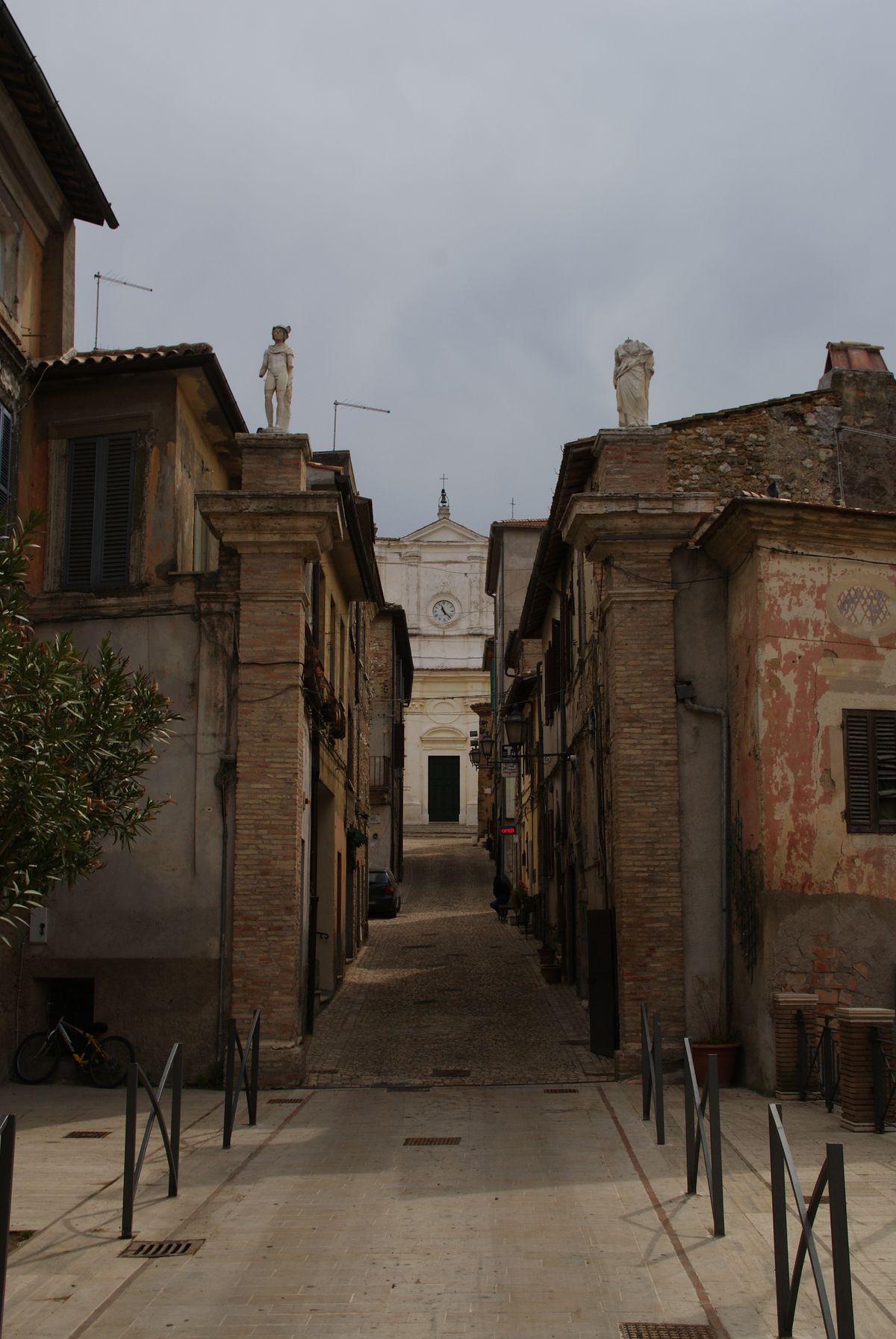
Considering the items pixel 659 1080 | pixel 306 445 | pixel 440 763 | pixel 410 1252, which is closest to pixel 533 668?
pixel 306 445

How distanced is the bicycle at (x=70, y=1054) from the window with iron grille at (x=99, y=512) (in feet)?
16.1

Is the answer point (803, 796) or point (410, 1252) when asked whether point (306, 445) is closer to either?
point (803, 796)

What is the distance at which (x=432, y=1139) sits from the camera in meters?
10.8

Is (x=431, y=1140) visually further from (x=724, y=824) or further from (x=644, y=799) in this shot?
(x=724, y=824)

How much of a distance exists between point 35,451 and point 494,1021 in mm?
9366

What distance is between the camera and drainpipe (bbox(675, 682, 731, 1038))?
13.6 m

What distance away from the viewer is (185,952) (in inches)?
540

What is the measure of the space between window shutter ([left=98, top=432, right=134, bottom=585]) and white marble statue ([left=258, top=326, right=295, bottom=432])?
1.67 metres

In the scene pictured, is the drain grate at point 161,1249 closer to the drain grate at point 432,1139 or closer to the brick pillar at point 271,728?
the drain grate at point 432,1139

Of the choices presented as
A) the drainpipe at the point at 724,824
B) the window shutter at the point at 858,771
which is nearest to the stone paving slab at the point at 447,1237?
the drainpipe at the point at 724,824

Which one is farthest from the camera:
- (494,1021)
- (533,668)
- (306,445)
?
(533,668)

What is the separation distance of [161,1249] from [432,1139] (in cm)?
352

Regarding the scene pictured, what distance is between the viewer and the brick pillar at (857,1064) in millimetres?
10562

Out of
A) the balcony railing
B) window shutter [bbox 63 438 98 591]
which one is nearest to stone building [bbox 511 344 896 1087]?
window shutter [bbox 63 438 98 591]
